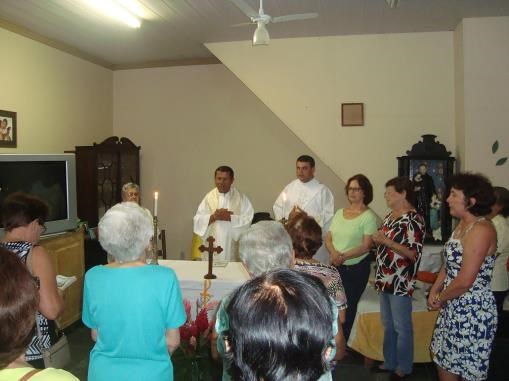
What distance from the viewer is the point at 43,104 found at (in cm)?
507

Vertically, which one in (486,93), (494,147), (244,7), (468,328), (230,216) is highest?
(244,7)

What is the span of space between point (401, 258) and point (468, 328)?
0.84 metres

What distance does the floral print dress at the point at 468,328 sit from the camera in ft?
7.70

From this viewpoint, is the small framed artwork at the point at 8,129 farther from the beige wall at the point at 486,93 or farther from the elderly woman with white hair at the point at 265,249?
the beige wall at the point at 486,93

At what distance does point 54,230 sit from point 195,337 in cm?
257

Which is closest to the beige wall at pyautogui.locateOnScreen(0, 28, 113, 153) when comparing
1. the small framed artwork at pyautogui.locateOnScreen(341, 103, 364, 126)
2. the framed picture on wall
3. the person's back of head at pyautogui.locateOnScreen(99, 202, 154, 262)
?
the small framed artwork at pyautogui.locateOnScreen(341, 103, 364, 126)

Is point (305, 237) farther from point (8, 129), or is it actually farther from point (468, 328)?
point (8, 129)

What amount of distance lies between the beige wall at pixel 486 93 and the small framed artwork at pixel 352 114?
997 mm

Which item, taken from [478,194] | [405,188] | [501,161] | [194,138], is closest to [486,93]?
[501,161]

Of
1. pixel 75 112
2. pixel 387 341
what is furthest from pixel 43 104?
pixel 387 341

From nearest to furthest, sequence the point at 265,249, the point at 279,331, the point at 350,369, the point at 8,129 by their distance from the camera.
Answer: the point at 279,331, the point at 265,249, the point at 350,369, the point at 8,129

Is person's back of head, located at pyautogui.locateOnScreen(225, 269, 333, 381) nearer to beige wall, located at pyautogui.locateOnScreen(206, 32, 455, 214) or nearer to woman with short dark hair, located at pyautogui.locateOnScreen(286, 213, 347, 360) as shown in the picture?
woman with short dark hair, located at pyautogui.locateOnScreen(286, 213, 347, 360)

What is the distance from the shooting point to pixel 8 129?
14.9 ft

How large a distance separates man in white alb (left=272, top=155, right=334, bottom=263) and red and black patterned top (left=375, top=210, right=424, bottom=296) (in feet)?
4.38
